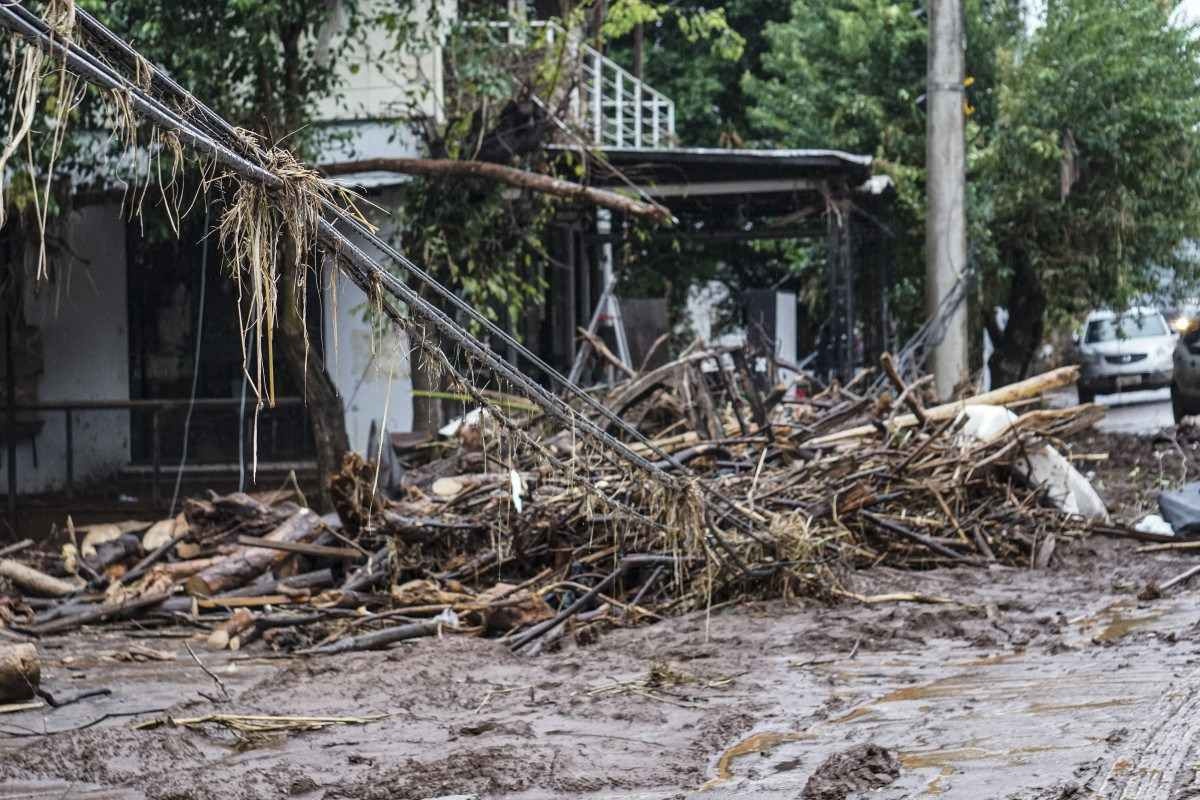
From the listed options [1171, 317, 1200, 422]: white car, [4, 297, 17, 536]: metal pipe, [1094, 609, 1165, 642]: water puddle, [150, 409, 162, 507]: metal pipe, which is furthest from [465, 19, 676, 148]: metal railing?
[1094, 609, 1165, 642]: water puddle

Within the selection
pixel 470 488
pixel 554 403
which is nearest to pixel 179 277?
pixel 470 488

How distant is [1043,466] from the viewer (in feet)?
35.3

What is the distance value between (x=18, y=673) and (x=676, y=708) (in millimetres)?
2946

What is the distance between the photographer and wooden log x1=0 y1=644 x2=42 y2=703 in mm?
6715

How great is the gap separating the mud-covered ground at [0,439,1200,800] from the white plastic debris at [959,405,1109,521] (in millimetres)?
1770

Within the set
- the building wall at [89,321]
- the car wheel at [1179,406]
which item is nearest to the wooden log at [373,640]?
the building wall at [89,321]

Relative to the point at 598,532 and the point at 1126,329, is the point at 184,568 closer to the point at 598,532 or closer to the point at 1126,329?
the point at 598,532

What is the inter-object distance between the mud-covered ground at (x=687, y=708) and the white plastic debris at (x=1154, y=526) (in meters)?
1.64

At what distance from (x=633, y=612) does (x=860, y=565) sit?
1.92 m

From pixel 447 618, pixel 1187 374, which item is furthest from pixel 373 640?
pixel 1187 374

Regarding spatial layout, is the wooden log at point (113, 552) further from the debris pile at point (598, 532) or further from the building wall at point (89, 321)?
the building wall at point (89, 321)

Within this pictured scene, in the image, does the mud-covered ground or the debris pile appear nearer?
the mud-covered ground

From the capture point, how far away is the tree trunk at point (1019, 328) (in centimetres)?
2030

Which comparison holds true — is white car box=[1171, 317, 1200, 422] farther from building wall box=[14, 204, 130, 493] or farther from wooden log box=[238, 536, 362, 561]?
wooden log box=[238, 536, 362, 561]
